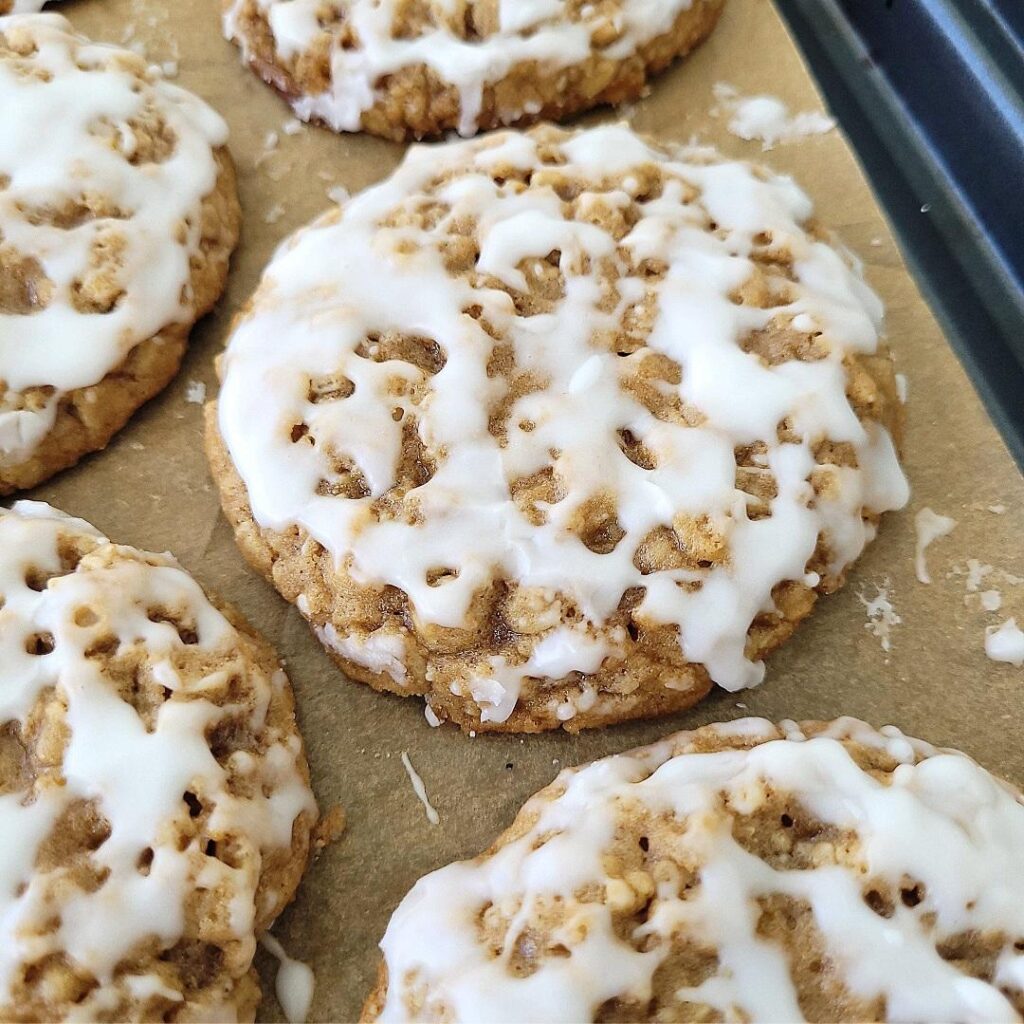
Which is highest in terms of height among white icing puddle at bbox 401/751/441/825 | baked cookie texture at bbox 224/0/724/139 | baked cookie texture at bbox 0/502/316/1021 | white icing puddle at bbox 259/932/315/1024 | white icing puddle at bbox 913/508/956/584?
baked cookie texture at bbox 224/0/724/139

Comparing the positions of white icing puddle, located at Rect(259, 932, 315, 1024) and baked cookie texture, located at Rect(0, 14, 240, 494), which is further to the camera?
baked cookie texture, located at Rect(0, 14, 240, 494)

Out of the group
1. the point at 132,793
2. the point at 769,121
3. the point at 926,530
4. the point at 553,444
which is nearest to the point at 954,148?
the point at 769,121

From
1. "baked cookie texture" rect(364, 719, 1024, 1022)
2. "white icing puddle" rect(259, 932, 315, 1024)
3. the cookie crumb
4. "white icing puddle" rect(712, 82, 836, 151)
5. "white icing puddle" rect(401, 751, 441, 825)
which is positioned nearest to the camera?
"baked cookie texture" rect(364, 719, 1024, 1022)

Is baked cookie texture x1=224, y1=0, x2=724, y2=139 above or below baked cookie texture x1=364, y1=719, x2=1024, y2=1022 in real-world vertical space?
above

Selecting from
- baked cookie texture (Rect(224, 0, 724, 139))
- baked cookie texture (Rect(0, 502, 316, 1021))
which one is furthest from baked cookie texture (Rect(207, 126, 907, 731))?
baked cookie texture (Rect(224, 0, 724, 139))

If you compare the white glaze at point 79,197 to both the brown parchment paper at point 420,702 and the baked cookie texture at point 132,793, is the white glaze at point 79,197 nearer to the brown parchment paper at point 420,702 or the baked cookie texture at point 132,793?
the brown parchment paper at point 420,702

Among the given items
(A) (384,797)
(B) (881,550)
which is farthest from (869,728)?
(A) (384,797)

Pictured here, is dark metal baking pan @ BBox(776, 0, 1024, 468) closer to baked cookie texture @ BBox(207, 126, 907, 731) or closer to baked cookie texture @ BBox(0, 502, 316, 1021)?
baked cookie texture @ BBox(207, 126, 907, 731)

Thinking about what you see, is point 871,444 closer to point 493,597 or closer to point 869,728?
point 869,728

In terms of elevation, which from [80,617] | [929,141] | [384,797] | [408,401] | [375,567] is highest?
[929,141]
